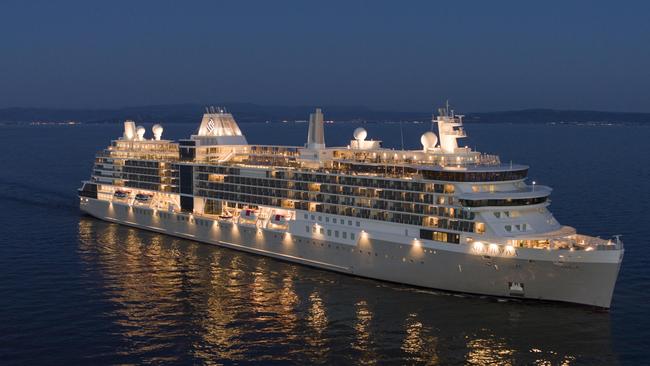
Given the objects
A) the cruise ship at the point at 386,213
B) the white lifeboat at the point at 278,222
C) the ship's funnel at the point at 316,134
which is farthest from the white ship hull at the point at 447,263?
the ship's funnel at the point at 316,134

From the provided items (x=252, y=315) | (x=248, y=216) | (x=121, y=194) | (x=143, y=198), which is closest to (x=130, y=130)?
(x=121, y=194)

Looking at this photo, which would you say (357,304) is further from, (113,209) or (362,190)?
(113,209)

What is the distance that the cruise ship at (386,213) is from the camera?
4109 cm

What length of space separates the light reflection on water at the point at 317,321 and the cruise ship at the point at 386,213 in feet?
4.74

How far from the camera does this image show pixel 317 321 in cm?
3934

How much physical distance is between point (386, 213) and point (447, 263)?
5.82 meters

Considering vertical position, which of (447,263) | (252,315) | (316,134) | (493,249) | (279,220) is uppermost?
(316,134)

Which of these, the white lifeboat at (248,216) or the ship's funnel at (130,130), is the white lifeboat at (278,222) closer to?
the white lifeboat at (248,216)

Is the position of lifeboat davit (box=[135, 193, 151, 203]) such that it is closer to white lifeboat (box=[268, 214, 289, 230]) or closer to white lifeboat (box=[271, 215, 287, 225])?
white lifeboat (box=[268, 214, 289, 230])

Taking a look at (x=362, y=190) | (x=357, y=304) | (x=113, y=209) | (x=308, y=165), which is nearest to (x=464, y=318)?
(x=357, y=304)

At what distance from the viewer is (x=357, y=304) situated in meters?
42.2

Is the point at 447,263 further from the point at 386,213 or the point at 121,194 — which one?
the point at 121,194

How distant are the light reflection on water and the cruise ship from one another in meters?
1.45

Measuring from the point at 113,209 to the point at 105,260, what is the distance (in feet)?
55.1
